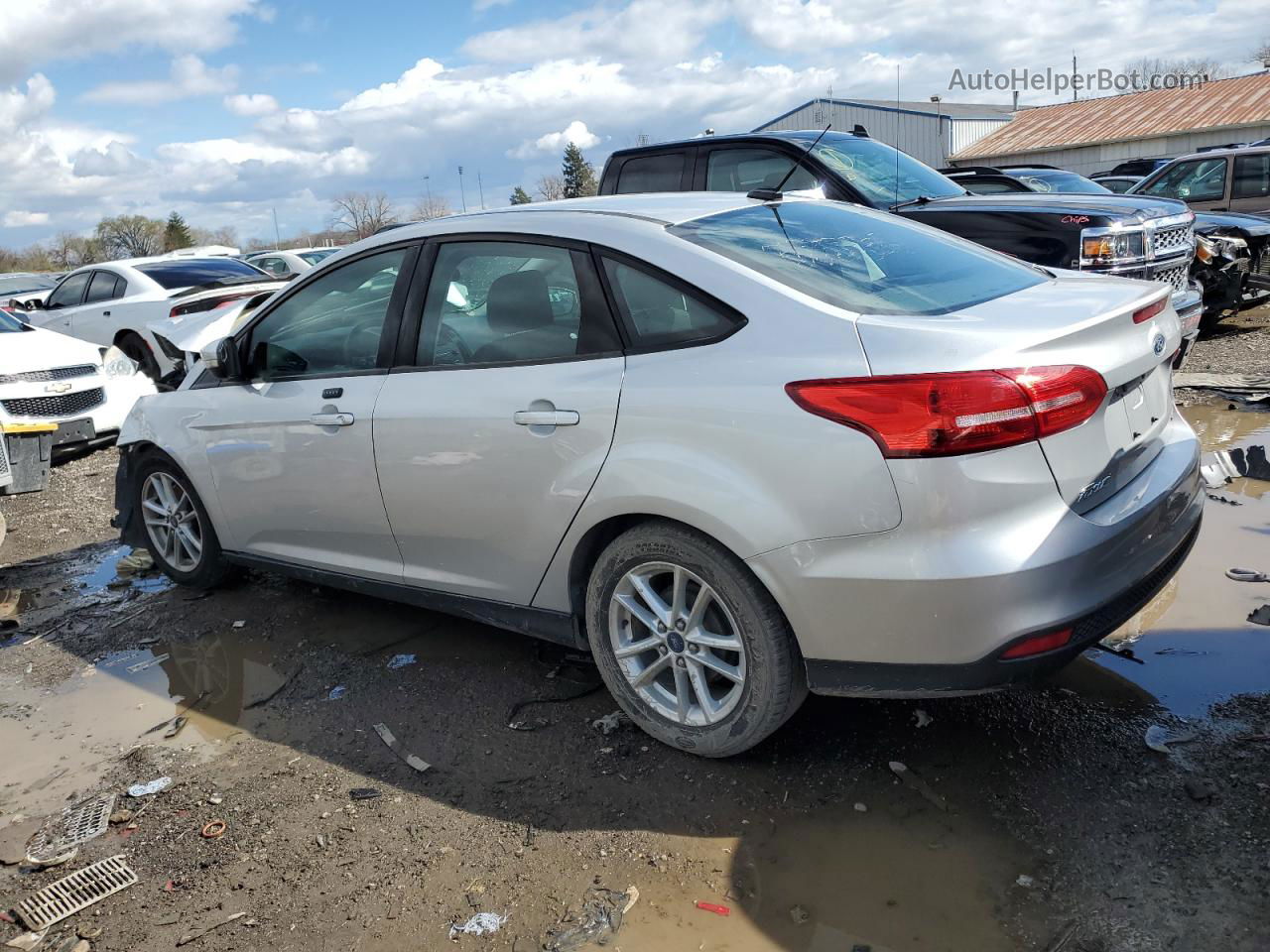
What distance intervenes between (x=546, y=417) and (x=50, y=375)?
726 cm

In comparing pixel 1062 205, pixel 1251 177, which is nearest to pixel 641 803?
pixel 1062 205

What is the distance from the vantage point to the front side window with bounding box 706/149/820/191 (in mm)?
7180

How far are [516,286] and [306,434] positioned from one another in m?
1.19

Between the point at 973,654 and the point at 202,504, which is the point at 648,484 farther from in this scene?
the point at 202,504

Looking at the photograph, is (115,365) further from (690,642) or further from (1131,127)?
(1131,127)

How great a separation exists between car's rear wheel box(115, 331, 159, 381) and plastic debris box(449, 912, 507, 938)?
10060mm

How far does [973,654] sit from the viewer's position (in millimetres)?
2643

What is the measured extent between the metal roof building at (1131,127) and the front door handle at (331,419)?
4135cm

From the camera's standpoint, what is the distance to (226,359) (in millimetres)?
4477

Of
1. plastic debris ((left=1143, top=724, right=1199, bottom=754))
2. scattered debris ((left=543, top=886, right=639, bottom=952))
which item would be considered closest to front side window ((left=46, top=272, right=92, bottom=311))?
scattered debris ((left=543, top=886, right=639, bottom=952))

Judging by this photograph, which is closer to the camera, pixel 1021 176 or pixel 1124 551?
pixel 1124 551

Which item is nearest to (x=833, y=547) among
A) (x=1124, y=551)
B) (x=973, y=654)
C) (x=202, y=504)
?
(x=973, y=654)

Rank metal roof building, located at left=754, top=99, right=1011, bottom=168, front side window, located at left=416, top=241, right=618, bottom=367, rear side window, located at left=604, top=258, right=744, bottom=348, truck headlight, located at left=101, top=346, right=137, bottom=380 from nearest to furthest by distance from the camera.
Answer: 1. rear side window, located at left=604, top=258, right=744, bottom=348
2. front side window, located at left=416, top=241, right=618, bottom=367
3. truck headlight, located at left=101, top=346, right=137, bottom=380
4. metal roof building, located at left=754, top=99, right=1011, bottom=168

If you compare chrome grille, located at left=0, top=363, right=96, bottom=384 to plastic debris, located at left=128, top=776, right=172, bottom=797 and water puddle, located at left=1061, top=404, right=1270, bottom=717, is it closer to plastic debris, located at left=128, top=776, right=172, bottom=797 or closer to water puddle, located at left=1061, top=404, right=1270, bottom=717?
plastic debris, located at left=128, top=776, right=172, bottom=797
